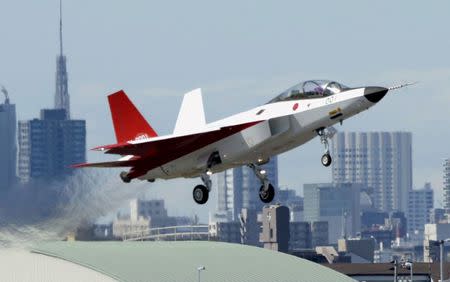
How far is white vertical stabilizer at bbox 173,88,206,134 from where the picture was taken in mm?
97125

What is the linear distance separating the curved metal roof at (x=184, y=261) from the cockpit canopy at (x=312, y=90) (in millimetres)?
50951

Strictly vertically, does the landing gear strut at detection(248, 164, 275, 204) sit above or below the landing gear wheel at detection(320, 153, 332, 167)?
below

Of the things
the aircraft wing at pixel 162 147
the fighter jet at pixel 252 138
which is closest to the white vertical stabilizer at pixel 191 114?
the fighter jet at pixel 252 138

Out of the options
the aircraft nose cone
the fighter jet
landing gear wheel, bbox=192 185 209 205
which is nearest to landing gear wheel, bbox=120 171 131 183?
the fighter jet

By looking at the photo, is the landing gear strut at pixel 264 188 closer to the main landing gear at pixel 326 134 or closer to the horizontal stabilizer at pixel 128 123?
the main landing gear at pixel 326 134

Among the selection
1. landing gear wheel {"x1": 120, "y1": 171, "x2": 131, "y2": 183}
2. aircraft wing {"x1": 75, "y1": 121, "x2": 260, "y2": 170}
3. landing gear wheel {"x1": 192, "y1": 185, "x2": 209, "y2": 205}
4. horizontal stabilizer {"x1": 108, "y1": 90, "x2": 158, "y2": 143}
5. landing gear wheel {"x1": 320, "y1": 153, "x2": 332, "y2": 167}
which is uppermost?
horizontal stabilizer {"x1": 108, "y1": 90, "x2": 158, "y2": 143}

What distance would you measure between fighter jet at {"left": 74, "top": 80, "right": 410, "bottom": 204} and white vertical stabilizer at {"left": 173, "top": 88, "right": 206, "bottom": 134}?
1.93 m

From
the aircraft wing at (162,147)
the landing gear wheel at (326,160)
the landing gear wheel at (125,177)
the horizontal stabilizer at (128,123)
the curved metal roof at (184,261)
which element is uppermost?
the horizontal stabilizer at (128,123)

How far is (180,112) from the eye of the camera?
323 ft

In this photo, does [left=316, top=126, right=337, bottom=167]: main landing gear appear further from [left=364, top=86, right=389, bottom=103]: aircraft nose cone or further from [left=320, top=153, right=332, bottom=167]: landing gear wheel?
[left=364, top=86, right=389, bottom=103]: aircraft nose cone

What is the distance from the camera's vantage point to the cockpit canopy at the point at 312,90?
87.4 meters

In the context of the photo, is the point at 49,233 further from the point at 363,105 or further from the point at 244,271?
the point at 244,271

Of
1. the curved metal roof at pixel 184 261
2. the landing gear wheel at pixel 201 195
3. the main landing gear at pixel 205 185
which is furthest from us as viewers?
the curved metal roof at pixel 184 261

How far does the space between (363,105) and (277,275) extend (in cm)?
6625
